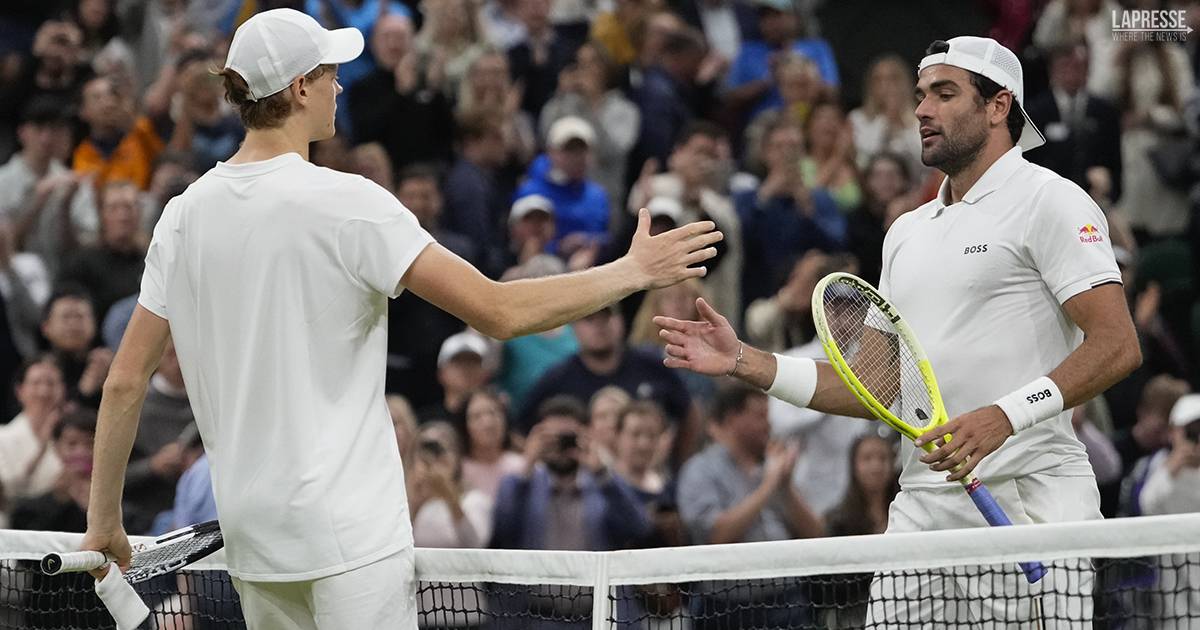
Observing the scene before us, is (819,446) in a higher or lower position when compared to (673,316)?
lower

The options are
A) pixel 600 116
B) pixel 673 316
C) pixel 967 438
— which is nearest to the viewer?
pixel 967 438

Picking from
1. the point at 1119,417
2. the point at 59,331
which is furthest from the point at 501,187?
the point at 1119,417

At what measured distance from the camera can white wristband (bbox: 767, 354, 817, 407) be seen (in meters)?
5.26

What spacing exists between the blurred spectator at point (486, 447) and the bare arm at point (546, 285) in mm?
4877

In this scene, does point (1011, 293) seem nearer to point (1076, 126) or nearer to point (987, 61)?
point (987, 61)

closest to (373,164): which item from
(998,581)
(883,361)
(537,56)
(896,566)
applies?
(537,56)

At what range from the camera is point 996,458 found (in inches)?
193

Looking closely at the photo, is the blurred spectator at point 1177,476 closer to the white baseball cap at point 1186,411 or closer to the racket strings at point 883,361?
the white baseball cap at point 1186,411

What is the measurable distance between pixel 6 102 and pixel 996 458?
9034 millimetres

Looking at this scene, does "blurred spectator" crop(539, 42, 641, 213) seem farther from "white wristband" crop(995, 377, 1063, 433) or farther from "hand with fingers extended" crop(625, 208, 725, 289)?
"hand with fingers extended" crop(625, 208, 725, 289)

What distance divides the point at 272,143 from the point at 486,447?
200 inches

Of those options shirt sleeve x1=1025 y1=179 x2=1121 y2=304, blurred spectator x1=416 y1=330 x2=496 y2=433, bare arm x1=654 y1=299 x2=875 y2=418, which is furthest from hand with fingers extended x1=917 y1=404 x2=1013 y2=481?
blurred spectator x1=416 y1=330 x2=496 y2=433

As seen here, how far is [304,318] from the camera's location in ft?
13.1

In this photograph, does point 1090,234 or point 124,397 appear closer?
point 124,397
